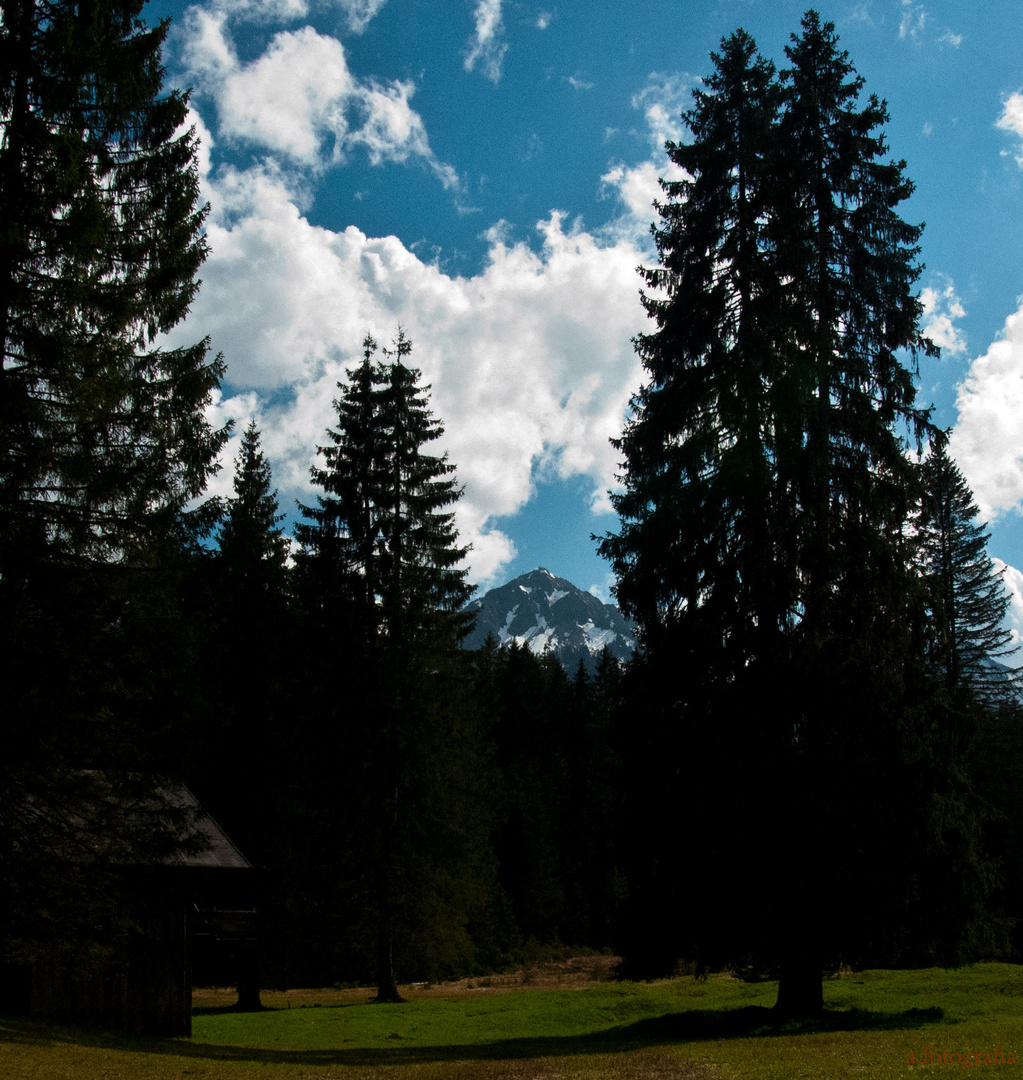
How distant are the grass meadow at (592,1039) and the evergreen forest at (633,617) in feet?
3.98

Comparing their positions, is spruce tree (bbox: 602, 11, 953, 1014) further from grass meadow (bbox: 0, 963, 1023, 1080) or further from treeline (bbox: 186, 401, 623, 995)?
treeline (bbox: 186, 401, 623, 995)

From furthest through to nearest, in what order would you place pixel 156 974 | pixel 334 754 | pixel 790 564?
pixel 334 754, pixel 156 974, pixel 790 564

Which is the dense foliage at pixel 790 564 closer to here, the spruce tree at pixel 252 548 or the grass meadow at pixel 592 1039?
the grass meadow at pixel 592 1039

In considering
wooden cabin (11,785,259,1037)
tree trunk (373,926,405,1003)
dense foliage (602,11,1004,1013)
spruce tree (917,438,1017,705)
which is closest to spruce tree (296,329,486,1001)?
tree trunk (373,926,405,1003)

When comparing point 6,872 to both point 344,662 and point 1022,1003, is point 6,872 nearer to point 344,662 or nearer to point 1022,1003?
point 344,662

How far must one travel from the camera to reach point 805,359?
1491cm

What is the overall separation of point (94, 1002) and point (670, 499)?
1334cm

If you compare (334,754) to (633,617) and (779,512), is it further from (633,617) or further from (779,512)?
(779,512)

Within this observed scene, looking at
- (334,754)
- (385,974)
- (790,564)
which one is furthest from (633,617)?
(385,974)

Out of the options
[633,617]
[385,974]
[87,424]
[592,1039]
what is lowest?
[385,974]

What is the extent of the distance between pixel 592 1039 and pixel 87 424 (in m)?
12.4

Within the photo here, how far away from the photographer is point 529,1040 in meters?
15.4

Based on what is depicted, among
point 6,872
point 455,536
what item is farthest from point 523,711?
point 6,872

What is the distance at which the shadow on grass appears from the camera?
42.1ft
